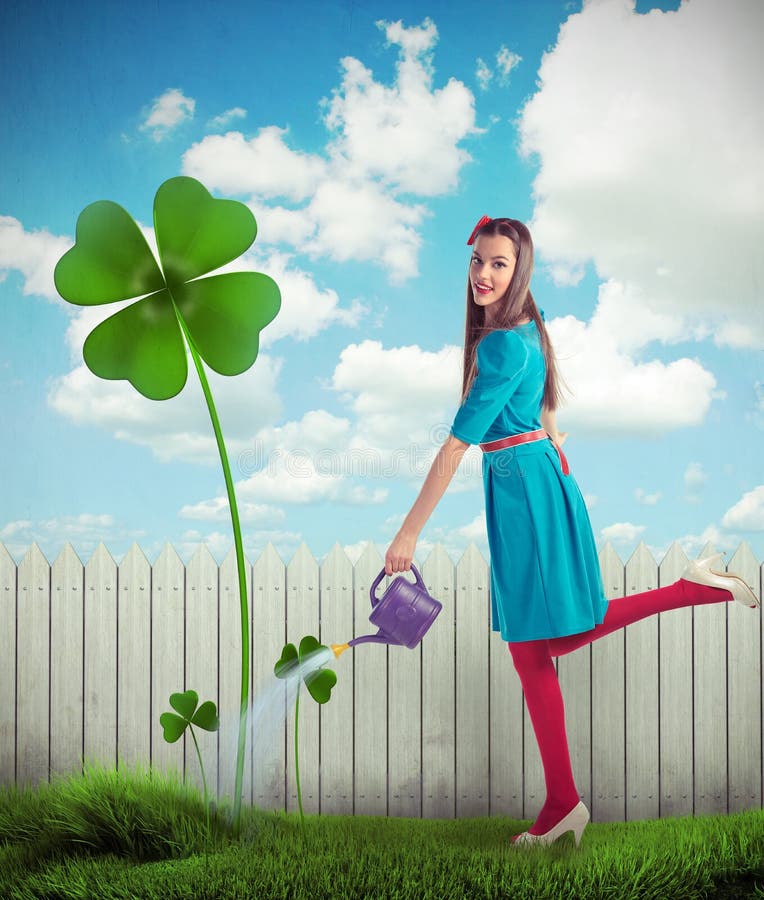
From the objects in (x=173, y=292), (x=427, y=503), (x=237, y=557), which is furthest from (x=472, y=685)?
(x=173, y=292)

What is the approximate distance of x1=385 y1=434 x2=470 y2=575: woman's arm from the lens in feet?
9.07

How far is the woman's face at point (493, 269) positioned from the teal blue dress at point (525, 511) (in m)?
0.18

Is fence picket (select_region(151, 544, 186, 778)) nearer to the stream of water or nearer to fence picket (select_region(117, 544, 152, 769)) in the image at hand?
fence picket (select_region(117, 544, 152, 769))

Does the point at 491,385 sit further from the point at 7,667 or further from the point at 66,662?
the point at 7,667

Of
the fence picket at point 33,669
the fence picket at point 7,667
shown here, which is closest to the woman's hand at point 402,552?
the fence picket at point 33,669

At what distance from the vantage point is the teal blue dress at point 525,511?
9.05 ft

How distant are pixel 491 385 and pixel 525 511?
45 cm

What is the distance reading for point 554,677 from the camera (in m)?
2.89

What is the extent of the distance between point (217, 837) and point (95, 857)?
0.42 m

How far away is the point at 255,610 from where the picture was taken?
3.50 meters

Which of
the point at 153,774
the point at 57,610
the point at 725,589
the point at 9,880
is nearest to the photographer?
the point at 9,880

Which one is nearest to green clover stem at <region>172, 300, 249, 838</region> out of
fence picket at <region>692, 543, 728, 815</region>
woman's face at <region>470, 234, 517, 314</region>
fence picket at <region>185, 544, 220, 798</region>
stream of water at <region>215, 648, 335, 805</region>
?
stream of water at <region>215, 648, 335, 805</region>

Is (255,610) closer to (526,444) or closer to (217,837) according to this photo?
(217,837)

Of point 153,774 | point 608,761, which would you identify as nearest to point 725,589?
point 608,761
